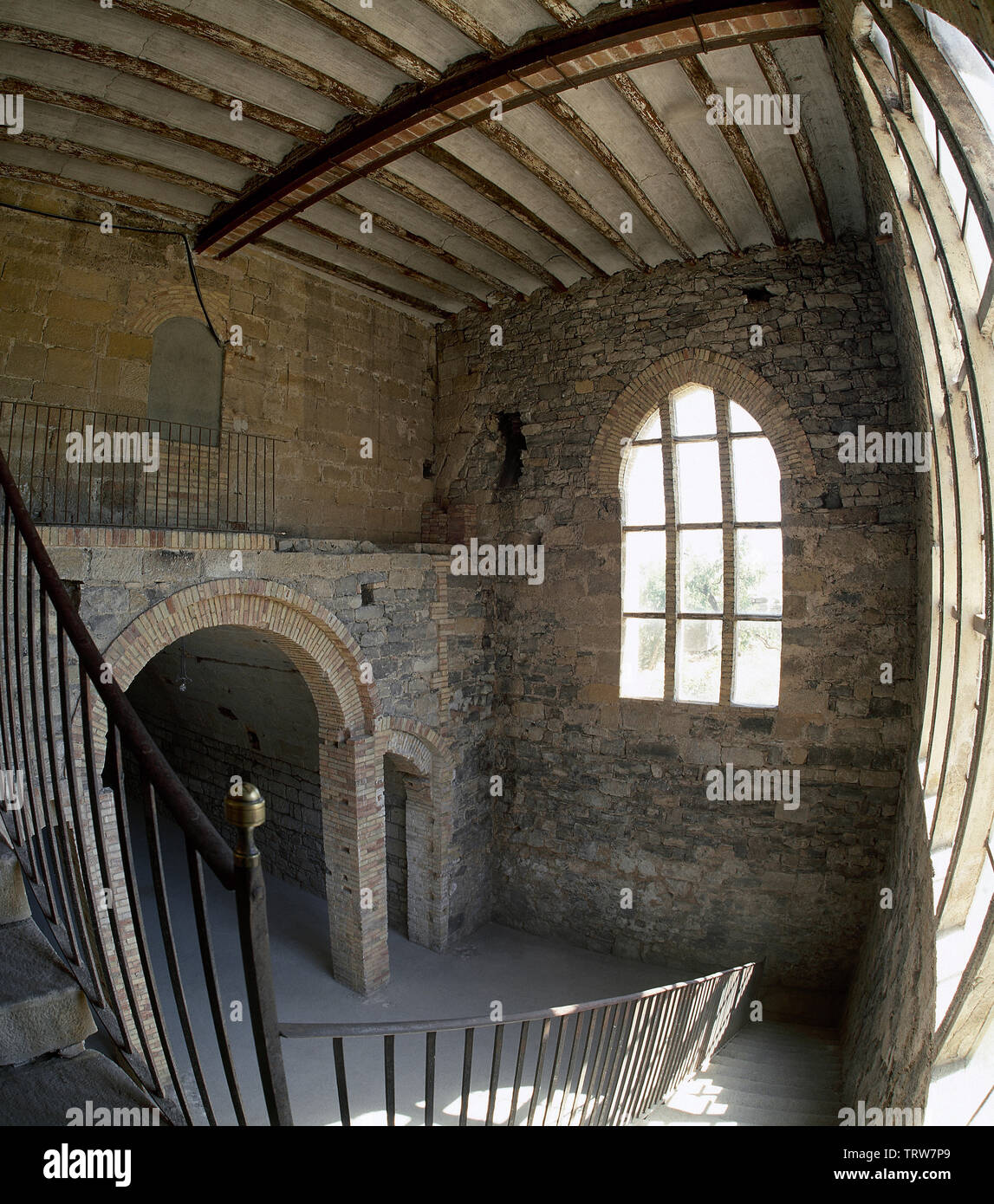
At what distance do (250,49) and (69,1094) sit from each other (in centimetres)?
536

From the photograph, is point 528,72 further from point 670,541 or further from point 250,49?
point 670,541

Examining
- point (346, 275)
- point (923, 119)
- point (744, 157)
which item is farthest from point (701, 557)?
point (346, 275)

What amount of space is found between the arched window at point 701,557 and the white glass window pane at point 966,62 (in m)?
4.42

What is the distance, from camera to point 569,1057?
415cm

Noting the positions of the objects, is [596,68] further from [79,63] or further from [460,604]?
[460,604]

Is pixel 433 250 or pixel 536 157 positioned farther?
pixel 433 250

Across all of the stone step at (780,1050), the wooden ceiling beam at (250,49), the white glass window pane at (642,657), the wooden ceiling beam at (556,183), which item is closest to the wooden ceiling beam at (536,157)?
the wooden ceiling beam at (556,183)

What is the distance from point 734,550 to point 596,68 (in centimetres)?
402

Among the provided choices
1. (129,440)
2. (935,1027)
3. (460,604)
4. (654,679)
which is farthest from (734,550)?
(129,440)

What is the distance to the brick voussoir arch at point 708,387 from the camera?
6.32 m

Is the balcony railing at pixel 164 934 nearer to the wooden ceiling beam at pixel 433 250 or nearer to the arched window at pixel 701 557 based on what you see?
the arched window at pixel 701 557

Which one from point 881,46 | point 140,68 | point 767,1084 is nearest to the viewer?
point 881,46

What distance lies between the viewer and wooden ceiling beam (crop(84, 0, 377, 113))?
13.4 feet

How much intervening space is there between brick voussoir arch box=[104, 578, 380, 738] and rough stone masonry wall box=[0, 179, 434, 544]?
1.85m
